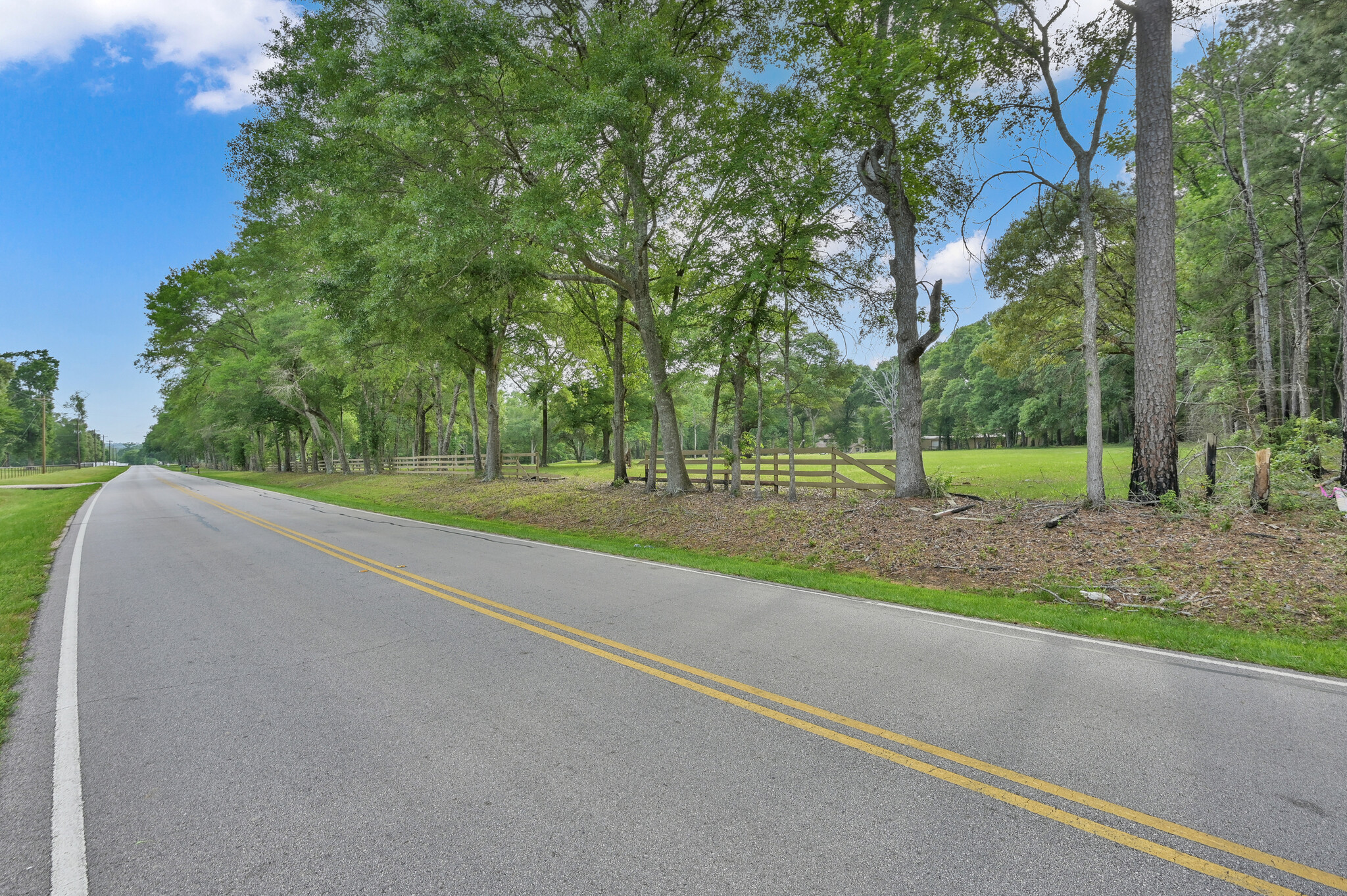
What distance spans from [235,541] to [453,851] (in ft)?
40.3

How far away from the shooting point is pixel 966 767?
313cm

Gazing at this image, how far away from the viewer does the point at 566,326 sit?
23.1 meters

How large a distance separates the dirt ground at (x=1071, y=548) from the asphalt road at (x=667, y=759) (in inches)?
90.9

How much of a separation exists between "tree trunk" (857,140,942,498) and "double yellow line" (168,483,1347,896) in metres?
8.74

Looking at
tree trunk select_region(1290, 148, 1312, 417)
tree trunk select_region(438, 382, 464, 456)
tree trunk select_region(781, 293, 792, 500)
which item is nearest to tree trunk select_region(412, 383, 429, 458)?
tree trunk select_region(438, 382, 464, 456)

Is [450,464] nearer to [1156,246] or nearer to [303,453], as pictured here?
[303,453]

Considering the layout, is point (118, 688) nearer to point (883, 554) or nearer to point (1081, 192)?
Answer: point (883, 554)

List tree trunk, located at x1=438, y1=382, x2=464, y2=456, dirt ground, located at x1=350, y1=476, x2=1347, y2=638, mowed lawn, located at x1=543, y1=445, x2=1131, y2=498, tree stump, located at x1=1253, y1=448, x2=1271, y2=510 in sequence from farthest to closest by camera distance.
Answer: tree trunk, located at x1=438, y1=382, x2=464, y2=456
mowed lawn, located at x1=543, y1=445, x2=1131, y2=498
tree stump, located at x1=1253, y1=448, x2=1271, y2=510
dirt ground, located at x1=350, y1=476, x2=1347, y2=638

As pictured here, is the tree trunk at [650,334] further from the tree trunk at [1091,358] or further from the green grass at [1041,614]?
the tree trunk at [1091,358]

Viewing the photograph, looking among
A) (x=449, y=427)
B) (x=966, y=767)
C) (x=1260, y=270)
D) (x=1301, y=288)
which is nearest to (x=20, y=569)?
(x=966, y=767)

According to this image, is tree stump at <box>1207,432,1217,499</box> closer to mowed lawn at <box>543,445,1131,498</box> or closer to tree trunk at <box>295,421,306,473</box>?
mowed lawn at <box>543,445,1131,498</box>

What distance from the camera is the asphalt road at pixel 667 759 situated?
241 centimetres

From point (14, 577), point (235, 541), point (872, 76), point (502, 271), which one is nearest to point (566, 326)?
point (502, 271)

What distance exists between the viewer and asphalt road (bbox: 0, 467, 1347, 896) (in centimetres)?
241
